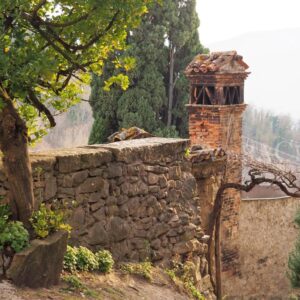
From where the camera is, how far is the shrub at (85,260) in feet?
21.9

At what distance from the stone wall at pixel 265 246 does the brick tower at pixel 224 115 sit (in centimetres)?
48

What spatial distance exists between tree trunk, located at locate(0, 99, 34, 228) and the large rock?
34 cm

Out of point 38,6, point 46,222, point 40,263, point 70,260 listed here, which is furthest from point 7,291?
point 38,6

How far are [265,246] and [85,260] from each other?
10917 millimetres

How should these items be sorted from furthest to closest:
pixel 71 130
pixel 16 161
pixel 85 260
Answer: pixel 71 130 < pixel 85 260 < pixel 16 161

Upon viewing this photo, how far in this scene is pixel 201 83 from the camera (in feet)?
51.9

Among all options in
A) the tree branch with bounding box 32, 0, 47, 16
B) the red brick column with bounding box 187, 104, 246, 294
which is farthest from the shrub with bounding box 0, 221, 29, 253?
the red brick column with bounding box 187, 104, 246, 294

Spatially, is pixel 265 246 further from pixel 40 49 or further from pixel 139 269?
pixel 40 49

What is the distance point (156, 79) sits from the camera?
2061 centimetres

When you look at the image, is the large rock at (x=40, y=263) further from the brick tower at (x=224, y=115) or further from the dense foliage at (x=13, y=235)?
the brick tower at (x=224, y=115)

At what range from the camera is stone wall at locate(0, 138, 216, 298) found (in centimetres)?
677

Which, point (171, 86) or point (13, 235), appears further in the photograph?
point (171, 86)

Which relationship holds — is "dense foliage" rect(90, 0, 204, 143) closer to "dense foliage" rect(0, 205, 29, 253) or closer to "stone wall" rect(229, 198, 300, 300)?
"stone wall" rect(229, 198, 300, 300)

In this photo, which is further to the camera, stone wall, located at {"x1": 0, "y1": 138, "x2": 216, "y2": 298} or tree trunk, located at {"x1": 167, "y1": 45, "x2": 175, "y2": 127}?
tree trunk, located at {"x1": 167, "y1": 45, "x2": 175, "y2": 127}
